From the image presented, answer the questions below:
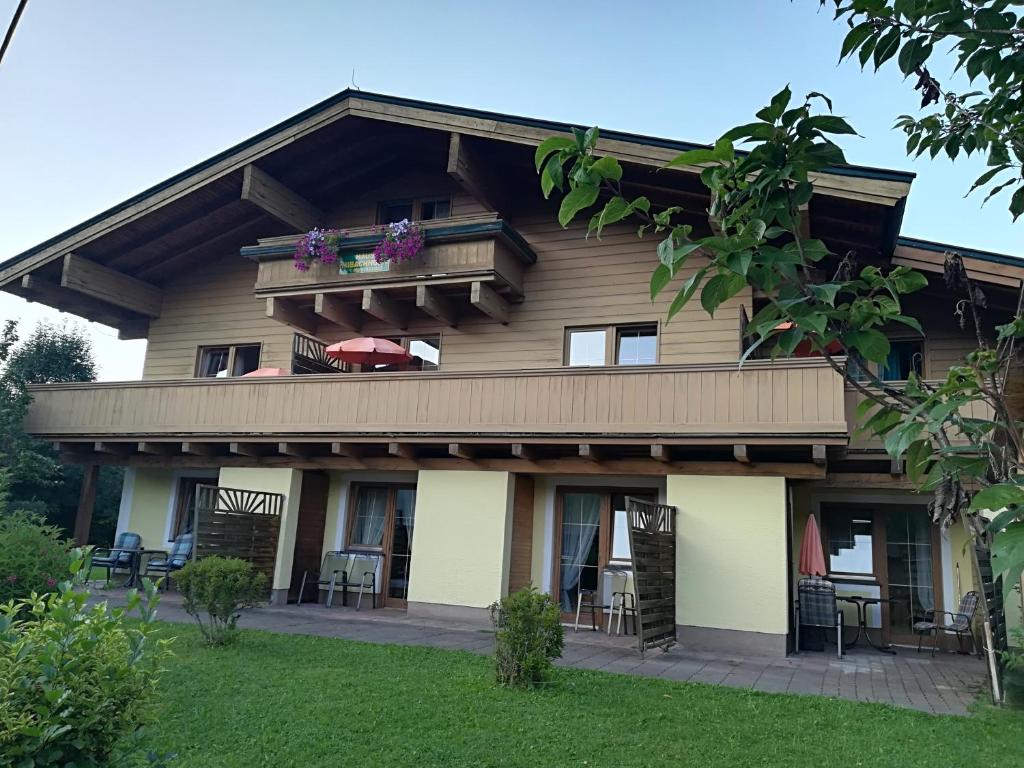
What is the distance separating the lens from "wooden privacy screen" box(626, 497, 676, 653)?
31.4ft

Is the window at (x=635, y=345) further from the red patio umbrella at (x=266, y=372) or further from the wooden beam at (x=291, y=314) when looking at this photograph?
the red patio umbrella at (x=266, y=372)

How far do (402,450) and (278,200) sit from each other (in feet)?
18.9

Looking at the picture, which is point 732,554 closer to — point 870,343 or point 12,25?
point 12,25

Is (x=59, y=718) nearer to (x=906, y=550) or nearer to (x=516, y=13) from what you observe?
(x=516, y=13)

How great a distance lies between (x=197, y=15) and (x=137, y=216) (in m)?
8.64

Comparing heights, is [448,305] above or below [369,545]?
above

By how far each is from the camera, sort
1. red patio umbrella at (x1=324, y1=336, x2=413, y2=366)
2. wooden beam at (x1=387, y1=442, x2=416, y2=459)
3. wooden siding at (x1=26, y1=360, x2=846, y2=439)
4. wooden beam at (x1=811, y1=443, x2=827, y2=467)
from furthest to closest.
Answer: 1. red patio umbrella at (x1=324, y1=336, x2=413, y2=366)
2. wooden beam at (x1=387, y1=442, x2=416, y2=459)
3. wooden siding at (x1=26, y1=360, x2=846, y2=439)
4. wooden beam at (x1=811, y1=443, x2=827, y2=467)

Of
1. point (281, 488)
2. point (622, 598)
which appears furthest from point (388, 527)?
point (622, 598)

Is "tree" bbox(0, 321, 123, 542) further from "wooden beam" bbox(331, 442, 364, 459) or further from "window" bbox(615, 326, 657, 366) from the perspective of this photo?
"window" bbox(615, 326, 657, 366)

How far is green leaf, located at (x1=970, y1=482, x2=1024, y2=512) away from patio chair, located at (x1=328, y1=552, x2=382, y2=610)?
13.2 m

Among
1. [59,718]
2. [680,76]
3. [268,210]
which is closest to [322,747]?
[59,718]

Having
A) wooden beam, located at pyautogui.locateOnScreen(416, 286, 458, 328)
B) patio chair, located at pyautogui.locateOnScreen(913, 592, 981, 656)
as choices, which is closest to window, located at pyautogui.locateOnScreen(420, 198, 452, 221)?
wooden beam, located at pyautogui.locateOnScreen(416, 286, 458, 328)

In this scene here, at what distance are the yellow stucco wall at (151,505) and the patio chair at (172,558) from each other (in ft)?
2.30

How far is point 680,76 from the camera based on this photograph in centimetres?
626
